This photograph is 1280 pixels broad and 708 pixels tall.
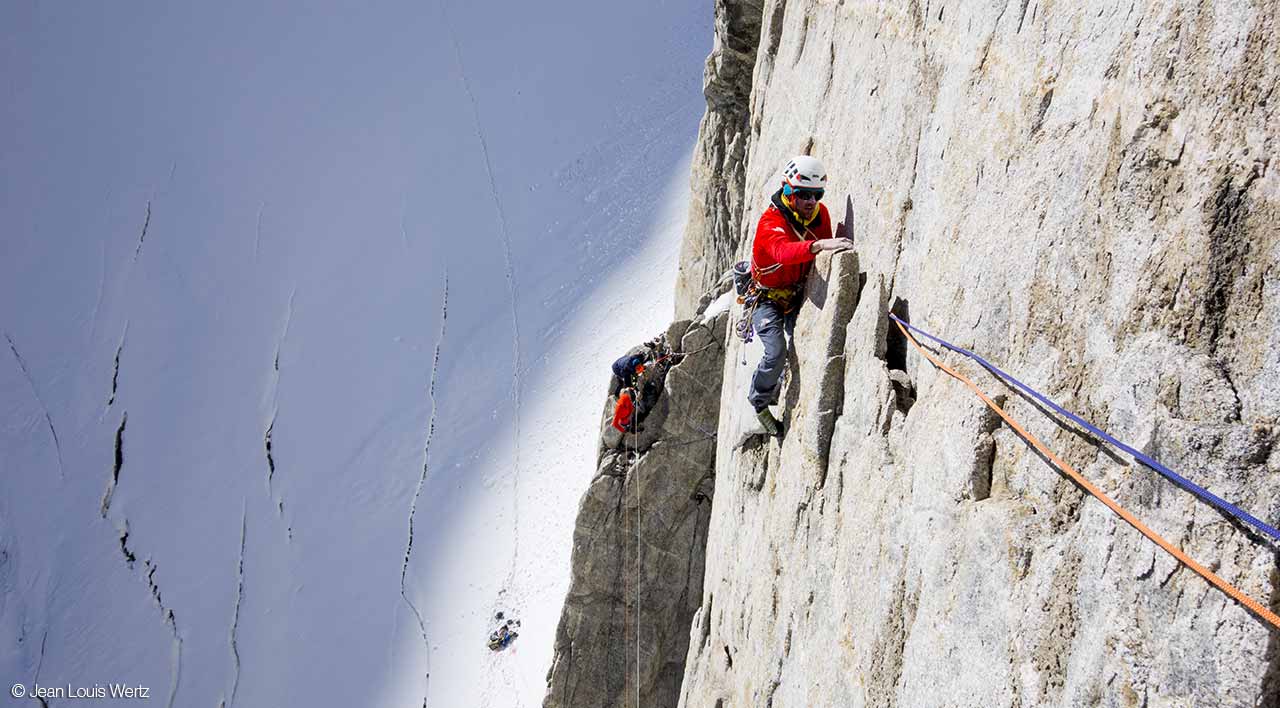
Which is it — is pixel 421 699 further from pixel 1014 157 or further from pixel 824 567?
pixel 1014 157

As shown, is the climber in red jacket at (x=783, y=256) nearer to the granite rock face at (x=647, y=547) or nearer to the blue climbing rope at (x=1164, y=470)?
the blue climbing rope at (x=1164, y=470)

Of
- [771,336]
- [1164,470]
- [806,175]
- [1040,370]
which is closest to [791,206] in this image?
[806,175]

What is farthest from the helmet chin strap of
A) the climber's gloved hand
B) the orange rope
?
the orange rope

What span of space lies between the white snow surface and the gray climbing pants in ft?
42.4

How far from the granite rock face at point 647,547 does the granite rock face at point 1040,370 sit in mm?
6900

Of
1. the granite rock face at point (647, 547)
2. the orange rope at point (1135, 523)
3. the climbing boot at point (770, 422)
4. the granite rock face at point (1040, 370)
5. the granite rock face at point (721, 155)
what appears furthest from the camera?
the granite rock face at point (721, 155)

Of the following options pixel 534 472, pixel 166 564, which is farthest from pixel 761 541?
pixel 166 564

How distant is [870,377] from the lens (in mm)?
5918

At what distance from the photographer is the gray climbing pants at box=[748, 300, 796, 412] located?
771 centimetres

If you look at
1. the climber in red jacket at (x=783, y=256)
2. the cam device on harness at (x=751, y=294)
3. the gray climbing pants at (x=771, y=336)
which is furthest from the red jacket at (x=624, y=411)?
the gray climbing pants at (x=771, y=336)

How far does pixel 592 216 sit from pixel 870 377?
2809 centimetres

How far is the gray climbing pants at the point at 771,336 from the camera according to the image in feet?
25.3

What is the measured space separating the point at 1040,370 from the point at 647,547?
36.7 ft

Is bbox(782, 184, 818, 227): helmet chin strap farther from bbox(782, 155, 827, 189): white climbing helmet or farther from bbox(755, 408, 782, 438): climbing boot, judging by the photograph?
bbox(755, 408, 782, 438): climbing boot
